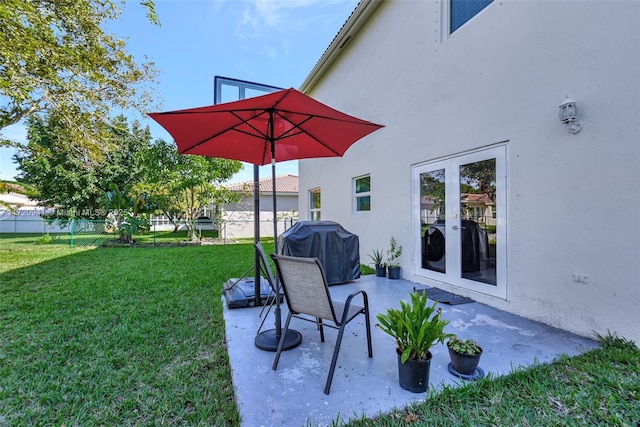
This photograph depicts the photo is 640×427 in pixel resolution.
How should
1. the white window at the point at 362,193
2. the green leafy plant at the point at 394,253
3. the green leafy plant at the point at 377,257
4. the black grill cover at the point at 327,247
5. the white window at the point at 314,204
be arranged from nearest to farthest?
the black grill cover at the point at 327,247 → the green leafy plant at the point at 394,253 → the green leafy plant at the point at 377,257 → the white window at the point at 362,193 → the white window at the point at 314,204

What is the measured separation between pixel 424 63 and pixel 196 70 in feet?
28.0

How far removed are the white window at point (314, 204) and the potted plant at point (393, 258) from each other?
4.63 metres

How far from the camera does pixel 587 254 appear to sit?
10.8ft

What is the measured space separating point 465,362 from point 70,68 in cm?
1078

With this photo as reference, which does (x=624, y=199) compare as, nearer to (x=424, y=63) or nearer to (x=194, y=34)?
(x=424, y=63)

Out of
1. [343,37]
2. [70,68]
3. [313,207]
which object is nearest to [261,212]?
[313,207]

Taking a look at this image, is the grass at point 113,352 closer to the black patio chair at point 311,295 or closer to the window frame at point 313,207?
the black patio chair at point 311,295

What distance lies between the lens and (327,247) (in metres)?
5.71

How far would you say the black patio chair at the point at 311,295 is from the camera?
2.42m

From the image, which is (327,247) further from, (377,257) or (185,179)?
(185,179)

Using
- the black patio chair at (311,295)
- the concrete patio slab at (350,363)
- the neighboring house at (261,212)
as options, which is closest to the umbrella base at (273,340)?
the concrete patio slab at (350,363)

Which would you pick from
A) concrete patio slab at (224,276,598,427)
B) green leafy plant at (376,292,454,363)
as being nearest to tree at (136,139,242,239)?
concrete patio slab at (224,276,598,427)

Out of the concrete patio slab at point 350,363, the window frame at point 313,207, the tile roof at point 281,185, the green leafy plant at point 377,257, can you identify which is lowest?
the concrete patio slab at point 350,363

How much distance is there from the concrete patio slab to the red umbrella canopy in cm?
219
